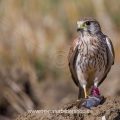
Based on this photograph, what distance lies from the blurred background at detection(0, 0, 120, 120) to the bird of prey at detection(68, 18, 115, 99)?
287cm

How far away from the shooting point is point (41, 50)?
51.0ft

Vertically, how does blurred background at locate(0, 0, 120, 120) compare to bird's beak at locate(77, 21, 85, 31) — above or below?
above

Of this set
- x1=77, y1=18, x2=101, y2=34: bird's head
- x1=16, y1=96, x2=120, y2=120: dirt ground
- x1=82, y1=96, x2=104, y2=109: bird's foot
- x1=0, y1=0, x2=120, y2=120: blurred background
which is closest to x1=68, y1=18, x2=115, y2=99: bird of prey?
x1=77, y1=18, x2=101, y2=34: bird's head

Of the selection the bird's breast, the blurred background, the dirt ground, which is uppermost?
the blurred background

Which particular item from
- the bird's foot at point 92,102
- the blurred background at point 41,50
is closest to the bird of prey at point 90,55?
the bird's foot at point 92,102

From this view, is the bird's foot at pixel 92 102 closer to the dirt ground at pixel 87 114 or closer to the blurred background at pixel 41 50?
the dirt ground at pixel 87 114

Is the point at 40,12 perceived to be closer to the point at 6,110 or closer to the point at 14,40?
the point at 14,40

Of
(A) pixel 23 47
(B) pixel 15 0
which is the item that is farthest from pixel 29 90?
(B) pixel 15 0

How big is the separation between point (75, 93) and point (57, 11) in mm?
3530

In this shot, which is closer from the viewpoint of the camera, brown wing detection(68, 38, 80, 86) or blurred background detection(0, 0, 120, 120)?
brown wing detection(68, 38, 80, 86)

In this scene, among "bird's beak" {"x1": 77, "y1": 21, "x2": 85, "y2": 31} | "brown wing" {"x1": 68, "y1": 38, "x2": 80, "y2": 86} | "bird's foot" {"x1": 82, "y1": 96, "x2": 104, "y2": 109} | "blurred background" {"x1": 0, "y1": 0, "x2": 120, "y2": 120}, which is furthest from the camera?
"blurred background" {"x1": 0, "y1": 0, "x2": 120, "y2": 120}

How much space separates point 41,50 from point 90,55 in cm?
605

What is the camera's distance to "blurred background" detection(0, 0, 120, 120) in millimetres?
13727

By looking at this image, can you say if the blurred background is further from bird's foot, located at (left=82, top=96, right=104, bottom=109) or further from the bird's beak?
bird's foot, located at (left=82, top=96, right=104, bottom=109)
